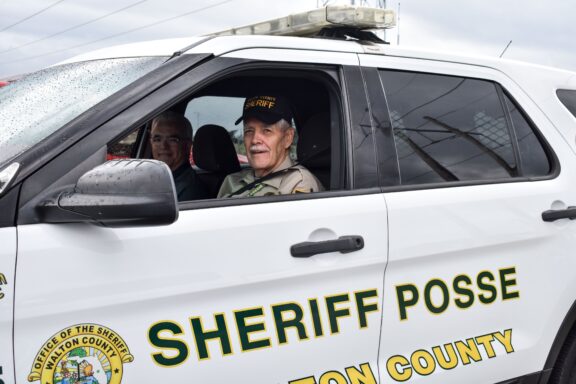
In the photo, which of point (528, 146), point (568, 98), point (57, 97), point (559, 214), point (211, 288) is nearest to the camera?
point (211, 288)

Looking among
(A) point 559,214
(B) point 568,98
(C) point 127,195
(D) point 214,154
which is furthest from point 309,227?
(B) point 568,98

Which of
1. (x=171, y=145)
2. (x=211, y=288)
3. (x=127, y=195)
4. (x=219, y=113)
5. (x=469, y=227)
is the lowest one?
(x=211, y=288)

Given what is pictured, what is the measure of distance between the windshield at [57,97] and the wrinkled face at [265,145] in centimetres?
72

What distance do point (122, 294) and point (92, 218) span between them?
242 millimetres

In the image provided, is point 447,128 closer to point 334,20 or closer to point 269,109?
point 334,20

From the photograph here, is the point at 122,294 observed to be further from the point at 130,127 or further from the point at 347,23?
the point at 347,23

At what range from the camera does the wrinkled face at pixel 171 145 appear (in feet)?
11.0

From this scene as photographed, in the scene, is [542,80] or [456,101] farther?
[542,80]

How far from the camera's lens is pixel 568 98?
122 inches

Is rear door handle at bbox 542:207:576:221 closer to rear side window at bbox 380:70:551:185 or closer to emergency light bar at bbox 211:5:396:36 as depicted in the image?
rear side window at bbox 380:70:551:185

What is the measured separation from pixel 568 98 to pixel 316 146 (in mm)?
1238

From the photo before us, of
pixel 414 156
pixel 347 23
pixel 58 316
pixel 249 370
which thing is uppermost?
pixel 347 23

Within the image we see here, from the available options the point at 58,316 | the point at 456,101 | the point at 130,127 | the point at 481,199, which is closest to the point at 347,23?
the point at 456,101

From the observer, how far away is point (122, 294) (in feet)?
6.01
